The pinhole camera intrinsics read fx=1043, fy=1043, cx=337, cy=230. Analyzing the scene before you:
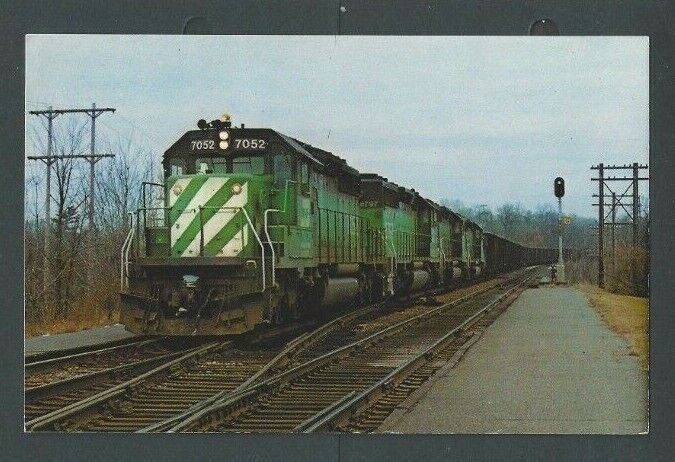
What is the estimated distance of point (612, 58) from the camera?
645 cm

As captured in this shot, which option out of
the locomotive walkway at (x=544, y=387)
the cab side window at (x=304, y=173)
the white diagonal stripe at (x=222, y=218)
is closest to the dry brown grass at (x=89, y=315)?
the white diagonal stripe at (x=222, y=218)

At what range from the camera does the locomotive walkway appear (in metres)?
6.49

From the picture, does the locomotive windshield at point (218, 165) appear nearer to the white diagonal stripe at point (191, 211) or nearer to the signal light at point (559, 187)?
the white diagonal stripe at point (191, 211)

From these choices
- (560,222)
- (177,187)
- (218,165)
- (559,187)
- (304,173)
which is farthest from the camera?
(304,173)

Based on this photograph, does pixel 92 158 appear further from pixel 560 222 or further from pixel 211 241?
pixel 560 222

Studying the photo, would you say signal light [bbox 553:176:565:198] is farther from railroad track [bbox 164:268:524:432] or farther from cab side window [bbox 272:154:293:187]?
cab side window [bbox 272:154:293:187]

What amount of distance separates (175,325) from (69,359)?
722 mm

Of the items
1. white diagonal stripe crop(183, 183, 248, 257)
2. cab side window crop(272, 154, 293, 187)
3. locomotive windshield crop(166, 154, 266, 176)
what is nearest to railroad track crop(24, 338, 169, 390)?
white diagonal stripe crop(183, 183, 248, 257)

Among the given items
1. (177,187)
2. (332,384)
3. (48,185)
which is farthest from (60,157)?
(332,384)

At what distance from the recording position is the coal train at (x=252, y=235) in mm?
6844

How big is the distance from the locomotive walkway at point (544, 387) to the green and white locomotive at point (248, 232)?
79 cm

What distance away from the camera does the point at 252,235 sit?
7.10 m

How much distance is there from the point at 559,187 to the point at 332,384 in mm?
1923

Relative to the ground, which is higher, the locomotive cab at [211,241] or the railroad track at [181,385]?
the locomotive cab at [211,241]
